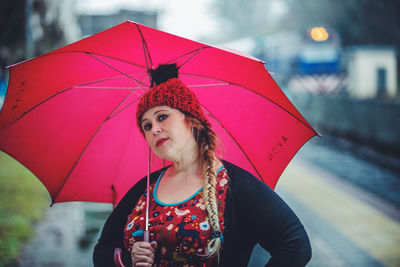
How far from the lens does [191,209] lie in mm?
1806

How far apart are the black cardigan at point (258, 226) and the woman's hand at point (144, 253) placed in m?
0.18

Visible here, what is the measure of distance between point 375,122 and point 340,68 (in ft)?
41.3

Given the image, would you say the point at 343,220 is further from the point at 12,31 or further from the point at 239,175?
the point at 12,31

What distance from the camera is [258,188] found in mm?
1809

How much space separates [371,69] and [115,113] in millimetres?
24811

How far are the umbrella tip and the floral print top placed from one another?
0.57 meters

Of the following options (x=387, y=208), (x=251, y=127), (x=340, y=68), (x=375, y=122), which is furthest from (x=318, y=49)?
(x=251, y=127)

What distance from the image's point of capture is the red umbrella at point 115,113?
81.9 inches

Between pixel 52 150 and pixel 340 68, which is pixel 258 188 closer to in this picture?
pixel 52 150

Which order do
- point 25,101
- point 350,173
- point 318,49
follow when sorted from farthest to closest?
point 318,49 → point 350,173 → point 25,101

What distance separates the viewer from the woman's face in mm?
1971

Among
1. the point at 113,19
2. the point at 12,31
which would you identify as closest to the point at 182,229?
the point at 12,31

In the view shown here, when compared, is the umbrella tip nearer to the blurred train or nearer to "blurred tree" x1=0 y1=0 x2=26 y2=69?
"blurred tree" x1=0 y1=0 x2=26 y2=69

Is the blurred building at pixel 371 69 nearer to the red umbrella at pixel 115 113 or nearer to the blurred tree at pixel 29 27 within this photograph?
the blurred tree at pixel 29 27
